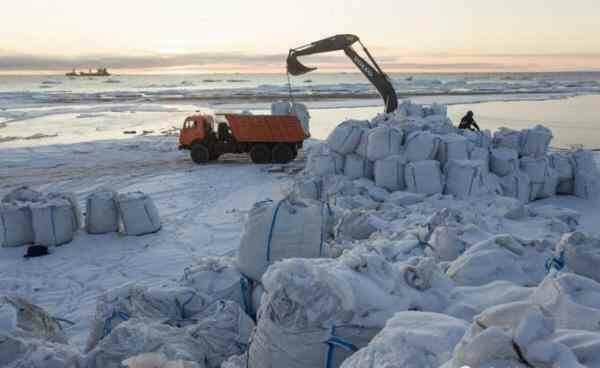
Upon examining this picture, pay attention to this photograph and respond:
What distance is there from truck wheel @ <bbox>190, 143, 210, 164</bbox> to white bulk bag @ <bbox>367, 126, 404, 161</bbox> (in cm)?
653

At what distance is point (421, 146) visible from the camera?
8.73 m

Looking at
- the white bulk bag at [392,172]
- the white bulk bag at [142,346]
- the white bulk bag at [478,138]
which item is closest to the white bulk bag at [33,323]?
the white bulk bag at [142,346]

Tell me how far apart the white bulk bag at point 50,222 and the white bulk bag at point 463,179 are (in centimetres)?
593

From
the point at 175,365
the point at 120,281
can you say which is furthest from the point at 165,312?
the point at 120,281

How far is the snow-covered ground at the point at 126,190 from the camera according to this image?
6.14 metres

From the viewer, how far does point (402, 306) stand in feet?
10.2

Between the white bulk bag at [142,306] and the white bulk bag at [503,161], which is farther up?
the white bulk bag at [503,161]

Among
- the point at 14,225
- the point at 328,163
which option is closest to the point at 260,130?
the point at 328,163

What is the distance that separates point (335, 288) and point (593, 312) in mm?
1290

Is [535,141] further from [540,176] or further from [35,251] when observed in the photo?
[35,251]

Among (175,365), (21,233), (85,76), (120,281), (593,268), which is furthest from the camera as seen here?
(85,76)

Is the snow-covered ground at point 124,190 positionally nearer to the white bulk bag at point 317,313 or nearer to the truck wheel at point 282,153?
the truck wheel at point 282,153

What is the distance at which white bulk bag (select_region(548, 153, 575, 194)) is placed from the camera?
10188 mm

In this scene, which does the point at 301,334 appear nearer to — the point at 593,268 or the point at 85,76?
the point at 593,268
